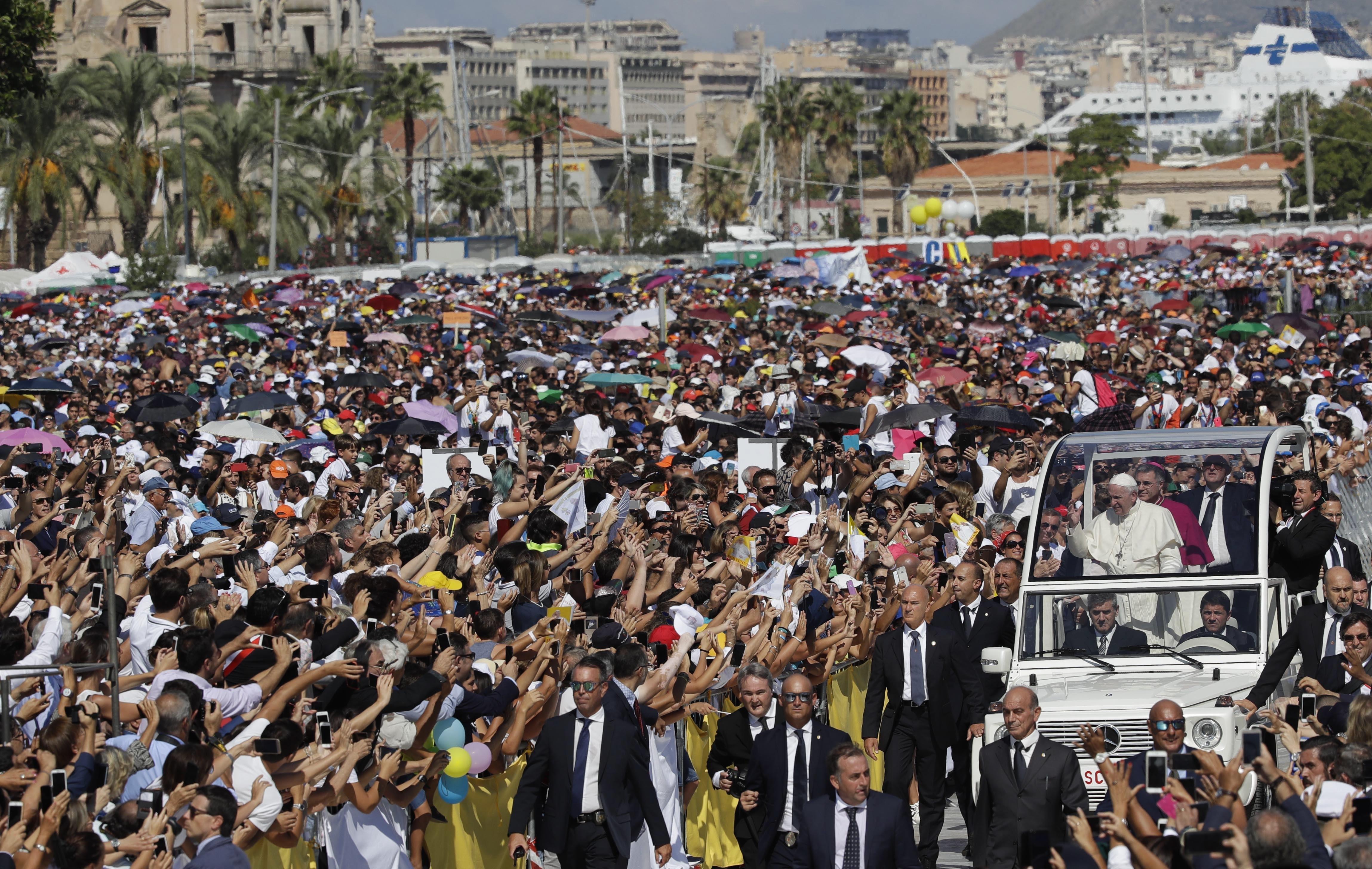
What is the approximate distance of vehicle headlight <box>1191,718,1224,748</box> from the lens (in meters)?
7.87

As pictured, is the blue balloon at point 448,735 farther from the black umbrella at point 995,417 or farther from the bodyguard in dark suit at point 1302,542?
the black umbrella at point 995,417

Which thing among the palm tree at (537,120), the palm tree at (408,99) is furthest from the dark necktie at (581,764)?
the palm tree at (537,120)

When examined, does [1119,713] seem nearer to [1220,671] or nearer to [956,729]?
[1220,671]

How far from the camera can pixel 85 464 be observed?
552 inches

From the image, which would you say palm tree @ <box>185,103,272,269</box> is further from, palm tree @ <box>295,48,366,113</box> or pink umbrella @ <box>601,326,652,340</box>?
pink umbrella @ <box>601,326,652,340</box>

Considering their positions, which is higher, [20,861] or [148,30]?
[148,30]

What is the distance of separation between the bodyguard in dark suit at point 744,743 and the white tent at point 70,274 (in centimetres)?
4217

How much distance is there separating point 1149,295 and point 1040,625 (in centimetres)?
3161

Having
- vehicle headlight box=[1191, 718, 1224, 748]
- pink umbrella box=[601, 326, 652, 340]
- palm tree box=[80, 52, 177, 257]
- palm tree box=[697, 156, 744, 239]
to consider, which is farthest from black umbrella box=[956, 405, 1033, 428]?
palm tree box=[697, 156, 744, 239]

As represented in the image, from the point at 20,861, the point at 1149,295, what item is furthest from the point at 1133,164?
the point at 20,861

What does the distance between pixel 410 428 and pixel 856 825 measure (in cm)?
1112

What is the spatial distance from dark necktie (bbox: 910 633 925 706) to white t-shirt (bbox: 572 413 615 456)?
26.3 feet

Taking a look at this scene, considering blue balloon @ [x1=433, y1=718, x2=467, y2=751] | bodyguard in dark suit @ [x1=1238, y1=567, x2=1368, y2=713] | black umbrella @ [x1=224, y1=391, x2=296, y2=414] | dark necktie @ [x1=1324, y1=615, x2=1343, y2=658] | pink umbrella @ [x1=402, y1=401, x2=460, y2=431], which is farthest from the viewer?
black umbrella @ [x1=224, y1=391, x2=296, y2=414]

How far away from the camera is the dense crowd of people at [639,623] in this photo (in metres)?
6.50
